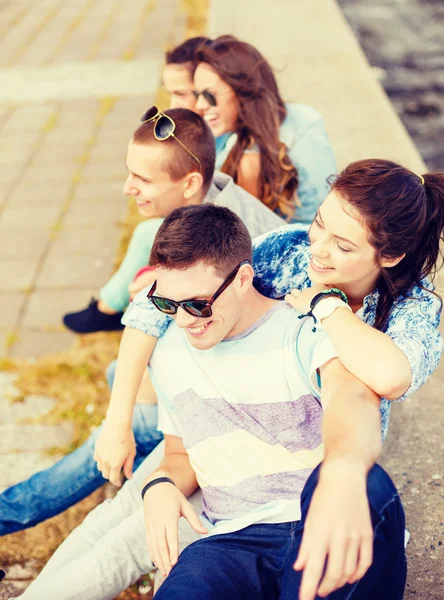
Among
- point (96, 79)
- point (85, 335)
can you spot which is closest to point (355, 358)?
point (85, 335)

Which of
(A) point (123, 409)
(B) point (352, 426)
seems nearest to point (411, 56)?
(A) point (123, 409)

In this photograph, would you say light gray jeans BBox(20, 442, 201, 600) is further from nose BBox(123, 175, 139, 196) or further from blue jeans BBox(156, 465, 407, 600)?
nose BBox(123, 175, 139, 196)

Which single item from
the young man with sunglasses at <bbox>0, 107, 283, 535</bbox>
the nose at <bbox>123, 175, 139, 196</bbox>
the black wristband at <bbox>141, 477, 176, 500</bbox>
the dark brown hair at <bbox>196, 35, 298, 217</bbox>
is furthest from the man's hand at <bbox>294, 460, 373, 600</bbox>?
the dark brown hair at <bbox>196, 35, 298, 217</bbox>

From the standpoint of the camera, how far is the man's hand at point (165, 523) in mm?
1921

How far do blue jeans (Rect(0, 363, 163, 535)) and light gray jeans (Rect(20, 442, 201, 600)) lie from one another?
0.74 feet

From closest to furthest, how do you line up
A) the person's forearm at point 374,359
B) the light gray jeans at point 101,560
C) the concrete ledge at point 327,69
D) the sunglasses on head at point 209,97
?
the person's forearm at point 374,359, the light gray jeans at point 101,560, the sunglasses on head at point 209,97, the concrete ledge at point 327,69

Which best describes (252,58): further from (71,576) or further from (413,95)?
(413,95)

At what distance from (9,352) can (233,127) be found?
5.85ft

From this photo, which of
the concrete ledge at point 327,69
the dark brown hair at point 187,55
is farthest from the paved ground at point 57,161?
the dark brown hair at point 187,55

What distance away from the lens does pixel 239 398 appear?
202 cm

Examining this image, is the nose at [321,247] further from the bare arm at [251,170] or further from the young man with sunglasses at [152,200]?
the bare arm at [251,170]

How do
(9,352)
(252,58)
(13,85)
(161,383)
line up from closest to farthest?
(161,383) → (252,58) → (9,352) → (13,85)

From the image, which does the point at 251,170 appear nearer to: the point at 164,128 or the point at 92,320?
the point at 164,128

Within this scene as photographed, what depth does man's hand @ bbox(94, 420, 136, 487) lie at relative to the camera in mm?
2240
